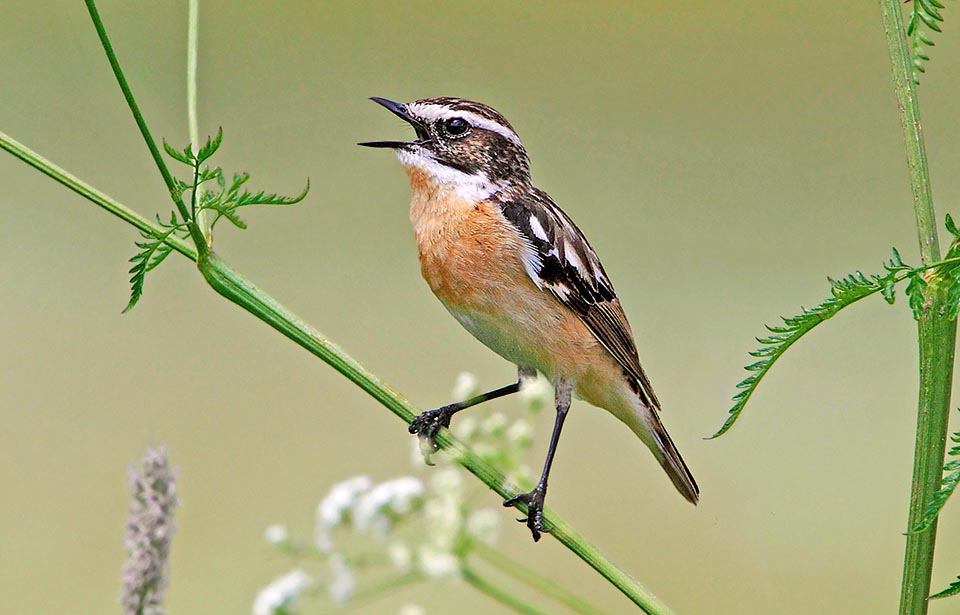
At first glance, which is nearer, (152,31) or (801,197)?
(801,197)

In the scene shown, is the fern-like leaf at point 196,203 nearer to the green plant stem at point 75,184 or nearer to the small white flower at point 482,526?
the green plant stem at point 75,184

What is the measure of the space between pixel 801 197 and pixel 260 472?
14.8 feet

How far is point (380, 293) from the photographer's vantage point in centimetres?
820

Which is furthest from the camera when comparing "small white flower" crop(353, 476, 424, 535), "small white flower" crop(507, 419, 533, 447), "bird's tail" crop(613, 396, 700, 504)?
"bird's tail" crop(613, 396, 700, 504)

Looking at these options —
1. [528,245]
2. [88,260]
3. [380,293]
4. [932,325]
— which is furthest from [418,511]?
[88,260]

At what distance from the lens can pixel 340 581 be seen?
167cm

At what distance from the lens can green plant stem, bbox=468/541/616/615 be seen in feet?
5.09

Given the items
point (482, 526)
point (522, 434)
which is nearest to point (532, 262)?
point (522, 434)

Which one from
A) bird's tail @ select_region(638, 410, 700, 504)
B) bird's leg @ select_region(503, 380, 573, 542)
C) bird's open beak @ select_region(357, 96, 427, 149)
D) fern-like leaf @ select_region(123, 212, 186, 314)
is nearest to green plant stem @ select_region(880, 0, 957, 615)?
bird's leg @ select_region(503, 380, 573, 542)

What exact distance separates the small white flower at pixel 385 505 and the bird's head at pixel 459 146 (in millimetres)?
1005

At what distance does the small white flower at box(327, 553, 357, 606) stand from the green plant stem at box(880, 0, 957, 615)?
758mm

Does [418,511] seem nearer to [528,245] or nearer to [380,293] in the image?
[528,245]

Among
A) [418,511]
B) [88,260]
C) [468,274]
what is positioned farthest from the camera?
[88,260]

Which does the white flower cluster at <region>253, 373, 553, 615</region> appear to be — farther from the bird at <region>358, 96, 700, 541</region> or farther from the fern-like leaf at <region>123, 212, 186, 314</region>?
the bird at <region>358, 96, 700, 541</region>
